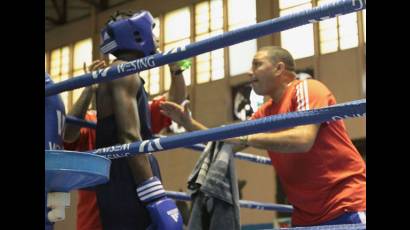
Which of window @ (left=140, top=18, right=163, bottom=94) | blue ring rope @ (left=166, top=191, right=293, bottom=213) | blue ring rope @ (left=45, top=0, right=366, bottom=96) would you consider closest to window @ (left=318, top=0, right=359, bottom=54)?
window @ (left=140, top=18, right=163, bottom=94)

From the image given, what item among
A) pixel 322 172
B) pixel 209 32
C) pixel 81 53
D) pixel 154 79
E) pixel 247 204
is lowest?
pixel 247 204

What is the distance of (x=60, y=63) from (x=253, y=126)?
10.6 metres

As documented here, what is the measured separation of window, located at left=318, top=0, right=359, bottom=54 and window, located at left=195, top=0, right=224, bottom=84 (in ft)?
5.46

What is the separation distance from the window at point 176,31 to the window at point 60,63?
221cm

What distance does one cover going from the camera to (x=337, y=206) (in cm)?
212

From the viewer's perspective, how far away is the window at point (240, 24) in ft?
30.4

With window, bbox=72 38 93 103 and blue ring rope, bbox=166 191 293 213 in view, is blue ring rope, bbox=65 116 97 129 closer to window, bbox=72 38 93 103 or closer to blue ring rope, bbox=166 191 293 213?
blue ring rope, bbox=166 191 293 213

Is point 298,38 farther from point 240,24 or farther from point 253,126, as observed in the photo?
point 253,126

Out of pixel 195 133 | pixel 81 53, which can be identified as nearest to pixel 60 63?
pixel 81 53

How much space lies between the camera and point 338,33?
8.58m

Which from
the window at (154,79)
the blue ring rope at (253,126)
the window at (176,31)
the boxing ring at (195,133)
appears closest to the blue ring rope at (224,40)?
the boxing ring at (195,133)
